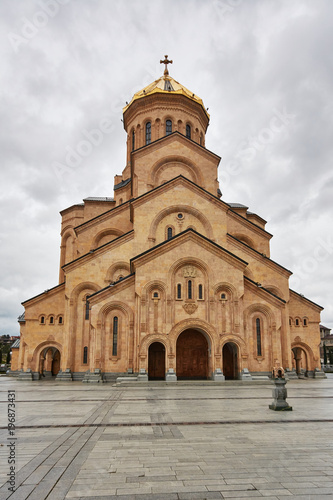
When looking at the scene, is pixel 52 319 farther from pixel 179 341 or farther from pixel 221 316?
pixel 221 316

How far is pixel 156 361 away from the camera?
25750 millimetres

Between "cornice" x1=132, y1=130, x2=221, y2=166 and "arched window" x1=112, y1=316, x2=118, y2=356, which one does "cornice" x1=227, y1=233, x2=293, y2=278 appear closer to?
"cornice" x1=132, y1=130, x2=221, y2=166

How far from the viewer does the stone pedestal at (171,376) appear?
72.6ft

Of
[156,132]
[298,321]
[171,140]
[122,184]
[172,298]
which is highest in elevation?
[156,132]

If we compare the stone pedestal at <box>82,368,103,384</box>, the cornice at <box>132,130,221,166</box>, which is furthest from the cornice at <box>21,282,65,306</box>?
the cornice at <box>132,130,221,166</box>

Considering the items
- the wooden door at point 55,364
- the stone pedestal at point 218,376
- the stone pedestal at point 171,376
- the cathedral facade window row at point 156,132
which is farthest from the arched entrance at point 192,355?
the cathedral facade window row at point 156,132

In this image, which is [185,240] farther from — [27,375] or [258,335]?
[27,375]

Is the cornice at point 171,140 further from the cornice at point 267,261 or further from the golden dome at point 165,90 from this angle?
the cornice at point 267,261

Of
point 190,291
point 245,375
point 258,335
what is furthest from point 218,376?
point 190,291

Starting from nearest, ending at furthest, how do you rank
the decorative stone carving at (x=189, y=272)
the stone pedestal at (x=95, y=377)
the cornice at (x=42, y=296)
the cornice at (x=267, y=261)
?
the stone pedestal at (x=95, y=377) < the decorative stone carving at (x=189, y=272) < the cornice at (x=267, y=261) < the cornice at (x=42, y=296)

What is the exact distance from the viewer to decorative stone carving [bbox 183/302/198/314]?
23562 mm

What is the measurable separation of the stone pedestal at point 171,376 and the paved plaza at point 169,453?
31.3ft

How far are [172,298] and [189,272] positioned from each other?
1.99m

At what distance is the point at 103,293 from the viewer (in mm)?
24281
